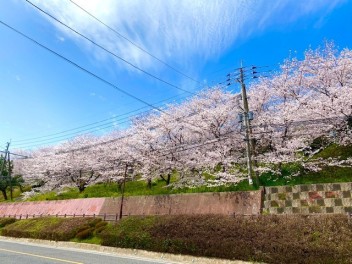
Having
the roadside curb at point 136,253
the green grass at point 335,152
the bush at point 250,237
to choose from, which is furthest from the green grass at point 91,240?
the green grass at point 335,152

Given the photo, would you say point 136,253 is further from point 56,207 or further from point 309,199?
point 56,207

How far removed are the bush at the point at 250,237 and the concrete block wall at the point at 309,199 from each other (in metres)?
3.67

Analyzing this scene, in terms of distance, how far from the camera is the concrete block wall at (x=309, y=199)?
52.9 ft

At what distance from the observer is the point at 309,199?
55.8 ft

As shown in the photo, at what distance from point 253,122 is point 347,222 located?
14.8 meters

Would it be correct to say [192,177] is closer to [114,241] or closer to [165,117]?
[165,117]

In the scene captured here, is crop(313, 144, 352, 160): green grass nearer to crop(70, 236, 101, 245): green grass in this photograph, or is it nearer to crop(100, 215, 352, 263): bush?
crop(100, 215, 352, 263): bush

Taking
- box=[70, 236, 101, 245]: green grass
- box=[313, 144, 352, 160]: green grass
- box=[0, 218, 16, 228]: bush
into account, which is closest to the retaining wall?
box=[0, 218, 16, 228]: bush

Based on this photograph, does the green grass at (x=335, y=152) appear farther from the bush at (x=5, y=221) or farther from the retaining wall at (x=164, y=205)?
the bush at (x=5, y=221)

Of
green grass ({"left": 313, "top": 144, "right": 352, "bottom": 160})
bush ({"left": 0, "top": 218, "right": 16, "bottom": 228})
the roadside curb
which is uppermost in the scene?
green grass ({"left": 313, "top": 144, "right": 352, "bottom": 160})

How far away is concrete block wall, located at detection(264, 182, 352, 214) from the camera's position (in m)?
16.1

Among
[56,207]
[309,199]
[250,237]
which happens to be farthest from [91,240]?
[309,199]

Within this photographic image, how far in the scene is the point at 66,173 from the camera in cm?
4488

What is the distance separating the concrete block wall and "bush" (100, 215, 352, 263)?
Result: 144 inches
